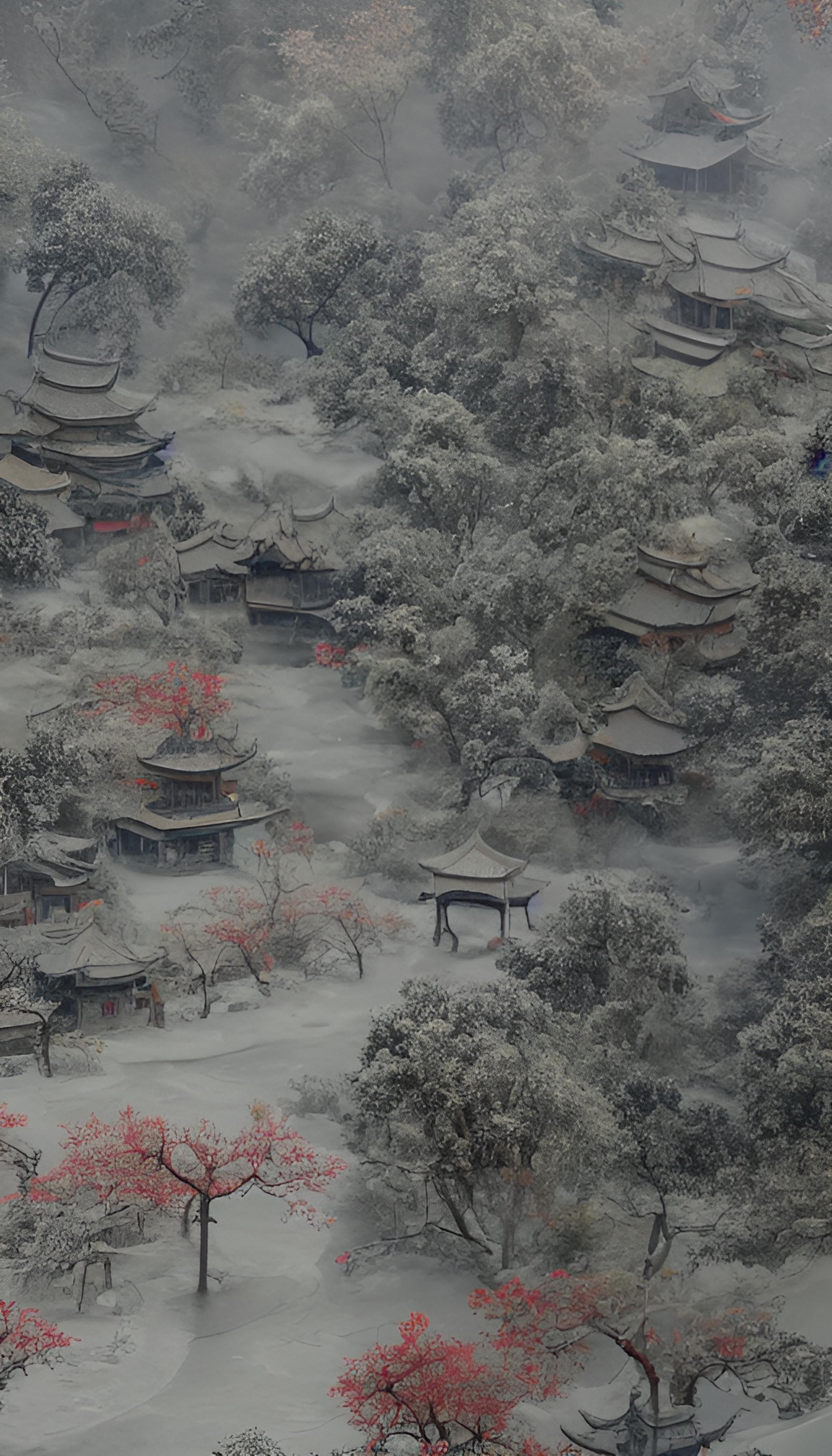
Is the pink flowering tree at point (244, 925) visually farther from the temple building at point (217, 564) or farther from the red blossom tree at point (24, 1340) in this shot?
the temple building at point (217, 564)

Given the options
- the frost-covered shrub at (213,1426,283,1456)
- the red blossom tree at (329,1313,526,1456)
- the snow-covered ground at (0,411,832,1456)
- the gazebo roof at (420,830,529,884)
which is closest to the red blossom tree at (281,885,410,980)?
the snow-covered ground at (0,411,832,1456)

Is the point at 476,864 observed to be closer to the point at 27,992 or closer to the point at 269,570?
the point at 27,992

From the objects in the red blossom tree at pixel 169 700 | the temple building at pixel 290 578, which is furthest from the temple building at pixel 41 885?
the temple building at pixel 290 578

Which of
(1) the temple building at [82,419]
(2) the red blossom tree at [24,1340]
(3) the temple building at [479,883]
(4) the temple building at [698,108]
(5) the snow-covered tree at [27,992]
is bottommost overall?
(2) the red blossom tree at [24,1340]

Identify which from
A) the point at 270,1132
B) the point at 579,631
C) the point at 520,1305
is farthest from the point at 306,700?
the point at 520,1305

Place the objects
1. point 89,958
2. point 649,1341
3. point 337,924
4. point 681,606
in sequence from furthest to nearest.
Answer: point 681,606 < point 337,924 < point 89,958 < point 649,1341

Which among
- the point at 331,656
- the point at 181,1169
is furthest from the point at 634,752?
the point at 181,1169
